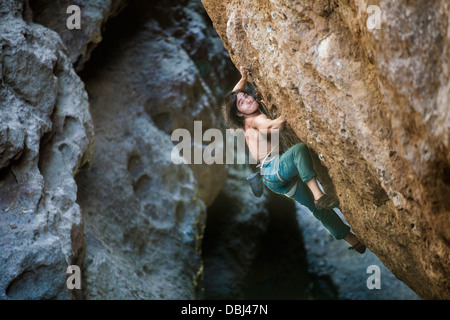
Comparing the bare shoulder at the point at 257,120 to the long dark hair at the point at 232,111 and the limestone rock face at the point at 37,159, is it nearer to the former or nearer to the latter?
the long dark hair at the point at 232,111

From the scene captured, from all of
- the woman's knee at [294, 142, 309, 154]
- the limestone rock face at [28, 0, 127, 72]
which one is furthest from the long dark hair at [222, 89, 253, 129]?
the limestone rock face at [28, 0, 127, 72]

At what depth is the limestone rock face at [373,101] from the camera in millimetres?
2123

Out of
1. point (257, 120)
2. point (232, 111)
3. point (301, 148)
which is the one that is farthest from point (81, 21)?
point (301, 148)

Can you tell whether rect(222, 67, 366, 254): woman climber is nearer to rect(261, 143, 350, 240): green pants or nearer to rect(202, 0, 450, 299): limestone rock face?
rect(261, 143, 350, 240): green pants

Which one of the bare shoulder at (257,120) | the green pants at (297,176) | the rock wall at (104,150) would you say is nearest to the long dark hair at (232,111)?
the bare shoulder at (257,120)

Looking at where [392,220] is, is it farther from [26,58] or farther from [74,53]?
[74,53]

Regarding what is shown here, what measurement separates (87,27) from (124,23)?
122 cm

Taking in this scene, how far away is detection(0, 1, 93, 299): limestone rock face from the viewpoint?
3811 millimetres

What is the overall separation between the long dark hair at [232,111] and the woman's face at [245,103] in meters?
0.04

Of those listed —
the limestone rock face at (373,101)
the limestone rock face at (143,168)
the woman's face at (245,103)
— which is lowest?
the limestone rock face at (143,168)

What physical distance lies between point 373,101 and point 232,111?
1.37m

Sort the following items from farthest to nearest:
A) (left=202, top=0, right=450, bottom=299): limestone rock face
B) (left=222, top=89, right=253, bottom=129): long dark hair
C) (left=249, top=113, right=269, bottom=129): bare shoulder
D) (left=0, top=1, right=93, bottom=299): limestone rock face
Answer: (left=0, top=1, right=93, bottom=299): limestone rock face < (left=222, top=89, right=253, bottom=129): long dark hair < (left=249, top=113, right=269, bottom=129): bare shoulder < (left=202, top=0, right=450, bottom=299): limestone rock face

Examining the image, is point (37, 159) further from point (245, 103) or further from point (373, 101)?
point (373, 101)

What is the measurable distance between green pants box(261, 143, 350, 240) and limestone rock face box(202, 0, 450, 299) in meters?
0.12
